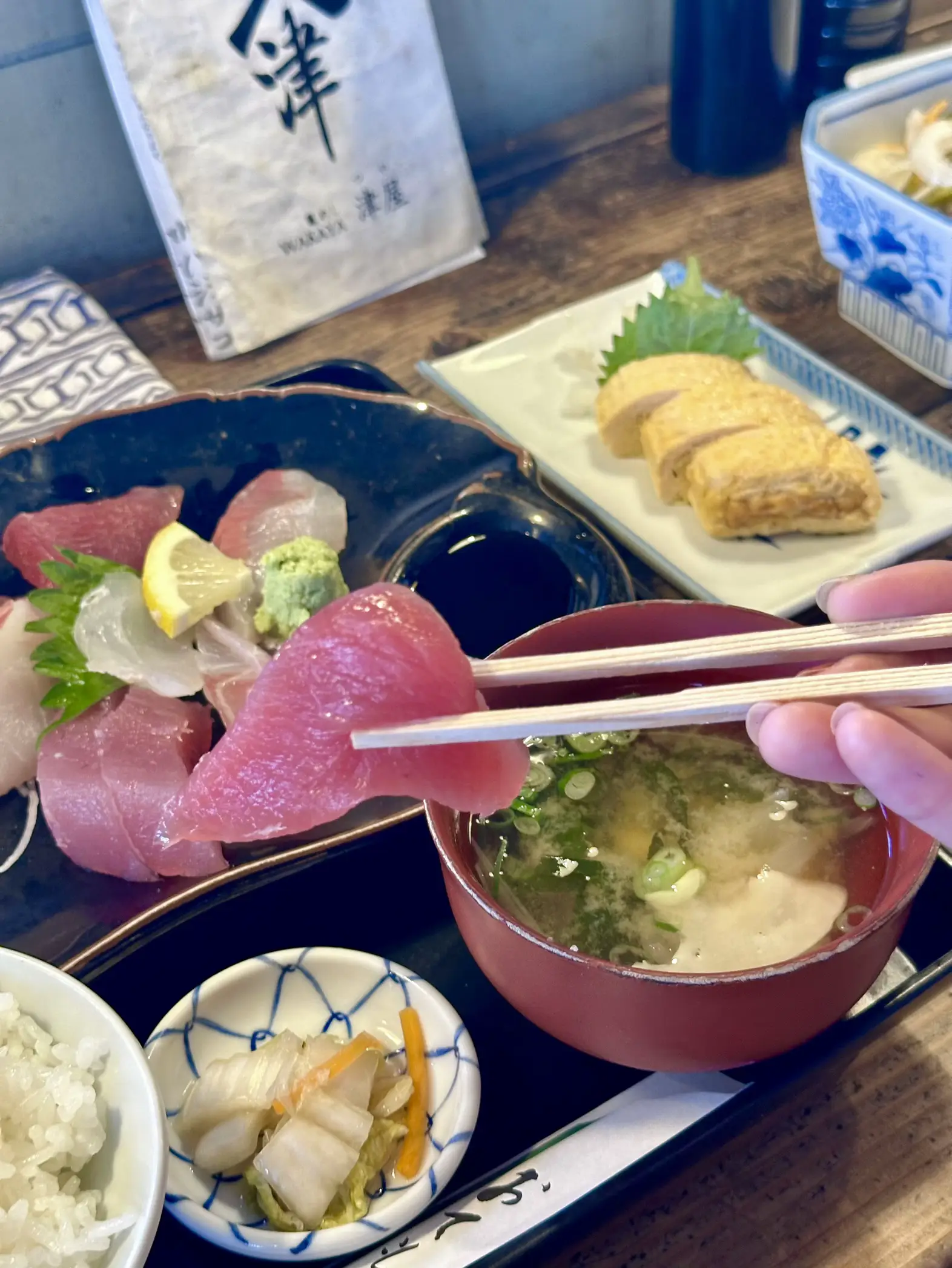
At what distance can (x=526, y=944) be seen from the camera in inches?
29.2

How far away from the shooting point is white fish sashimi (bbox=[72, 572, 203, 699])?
1.19 m

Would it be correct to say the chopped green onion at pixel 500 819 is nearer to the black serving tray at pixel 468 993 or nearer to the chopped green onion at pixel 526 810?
the chopped green onion at pixel 526 810

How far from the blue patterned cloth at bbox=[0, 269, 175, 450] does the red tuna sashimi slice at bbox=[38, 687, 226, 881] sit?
2.23 feet

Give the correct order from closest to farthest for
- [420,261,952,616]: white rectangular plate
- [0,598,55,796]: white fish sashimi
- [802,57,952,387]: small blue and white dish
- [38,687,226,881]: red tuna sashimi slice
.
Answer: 1. [38,687,226,881]: red tuna sashimi slice
2. [0,598,55,796]: white fish sashimi
3. [420,261,952,616]: white rectangular plate
4. [802,57,952,387]: small blue and white dish

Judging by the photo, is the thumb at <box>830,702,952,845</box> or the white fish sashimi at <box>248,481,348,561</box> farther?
the white fish sashimi at <box>248,481,348,561</box>

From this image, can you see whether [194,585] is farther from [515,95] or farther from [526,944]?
[515,95]

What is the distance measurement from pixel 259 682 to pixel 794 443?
923 mm

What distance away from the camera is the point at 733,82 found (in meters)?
2.08

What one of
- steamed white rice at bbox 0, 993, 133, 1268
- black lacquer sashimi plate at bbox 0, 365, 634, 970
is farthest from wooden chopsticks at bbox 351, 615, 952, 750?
black lacquer sashimi plate at bbox 0, 365, 634, 970

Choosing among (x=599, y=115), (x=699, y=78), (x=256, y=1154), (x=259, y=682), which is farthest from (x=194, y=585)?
(x=599, y=115)

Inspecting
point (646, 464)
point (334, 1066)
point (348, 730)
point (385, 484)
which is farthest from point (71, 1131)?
point (646, 464)

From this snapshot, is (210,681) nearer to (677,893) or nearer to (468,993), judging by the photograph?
(468,993)

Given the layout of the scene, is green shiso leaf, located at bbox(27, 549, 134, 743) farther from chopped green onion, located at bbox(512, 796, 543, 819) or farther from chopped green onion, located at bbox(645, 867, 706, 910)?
chopped green onion, located at bbox(645, 867, 706, 910)

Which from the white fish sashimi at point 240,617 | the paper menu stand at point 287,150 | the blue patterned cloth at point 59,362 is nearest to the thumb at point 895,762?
the white fish sashimi at point 240,617
